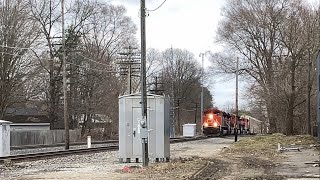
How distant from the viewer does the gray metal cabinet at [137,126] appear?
2306 centimetres

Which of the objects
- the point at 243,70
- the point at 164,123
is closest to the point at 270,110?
the point at 243,70

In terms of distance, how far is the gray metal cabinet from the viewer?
75.7 ft

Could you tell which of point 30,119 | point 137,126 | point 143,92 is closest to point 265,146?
point 137,126

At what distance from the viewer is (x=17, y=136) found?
2040 inches

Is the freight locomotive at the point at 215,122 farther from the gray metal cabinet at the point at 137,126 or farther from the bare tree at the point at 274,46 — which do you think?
the gray metal cabinet at the point at 137,126

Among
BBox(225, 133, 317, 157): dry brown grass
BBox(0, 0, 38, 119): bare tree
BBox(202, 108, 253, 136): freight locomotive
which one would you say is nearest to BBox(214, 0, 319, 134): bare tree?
BBox(202, 108, 253, 136): freight locomotive

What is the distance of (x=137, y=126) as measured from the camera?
75.4 feet

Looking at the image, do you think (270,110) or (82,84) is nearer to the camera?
(270,110)

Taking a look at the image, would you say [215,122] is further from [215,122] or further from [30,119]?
[30,119]

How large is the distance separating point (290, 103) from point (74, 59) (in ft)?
103

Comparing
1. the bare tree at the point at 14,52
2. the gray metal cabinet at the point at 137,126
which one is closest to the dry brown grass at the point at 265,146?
the gray metal cabinet at the point at 137,126

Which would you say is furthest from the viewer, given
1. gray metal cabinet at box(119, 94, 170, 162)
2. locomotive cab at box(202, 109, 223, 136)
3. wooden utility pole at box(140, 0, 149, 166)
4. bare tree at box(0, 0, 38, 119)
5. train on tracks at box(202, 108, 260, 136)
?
train on tracks at box(202, 108, 260, 136)

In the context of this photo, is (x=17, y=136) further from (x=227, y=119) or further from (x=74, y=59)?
(x=227, y=119)

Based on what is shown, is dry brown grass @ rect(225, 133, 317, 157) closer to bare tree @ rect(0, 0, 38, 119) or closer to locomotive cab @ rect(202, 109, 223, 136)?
locomotive cab @ rect(202, 109, 223, 136)
